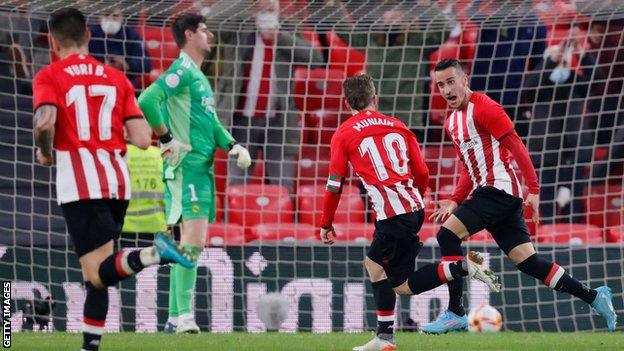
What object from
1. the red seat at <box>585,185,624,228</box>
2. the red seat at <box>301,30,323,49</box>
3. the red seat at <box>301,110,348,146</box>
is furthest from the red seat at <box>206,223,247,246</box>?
the red seat at <box>585,185,624,228</box>

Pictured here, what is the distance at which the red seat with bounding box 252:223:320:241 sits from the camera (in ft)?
36.1

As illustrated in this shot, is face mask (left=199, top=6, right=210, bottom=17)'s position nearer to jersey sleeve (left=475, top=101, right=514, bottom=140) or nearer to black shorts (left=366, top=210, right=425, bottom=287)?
jersey sleeve (left=475, top=101, right=514, bottom=140)

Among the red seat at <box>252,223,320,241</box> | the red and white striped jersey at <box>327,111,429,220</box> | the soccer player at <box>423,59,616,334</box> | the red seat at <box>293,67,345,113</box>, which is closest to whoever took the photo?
the red and white striped jersey at <box>327,111,429,220</box>

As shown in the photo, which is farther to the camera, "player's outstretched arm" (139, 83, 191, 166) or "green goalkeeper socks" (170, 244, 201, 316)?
"green goalkeeper socks" (170, 244, 201, 316)

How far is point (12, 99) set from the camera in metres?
11.3

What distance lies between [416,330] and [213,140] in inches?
106

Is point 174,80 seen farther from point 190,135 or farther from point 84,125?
point 84,125

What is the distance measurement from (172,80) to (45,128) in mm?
2269

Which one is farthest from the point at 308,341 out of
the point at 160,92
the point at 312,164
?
the point at 312,164

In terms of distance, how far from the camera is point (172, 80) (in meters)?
8.32

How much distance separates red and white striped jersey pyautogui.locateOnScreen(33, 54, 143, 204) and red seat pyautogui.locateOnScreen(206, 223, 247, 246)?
4488mm

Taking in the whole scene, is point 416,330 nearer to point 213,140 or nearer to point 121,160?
point 213,140

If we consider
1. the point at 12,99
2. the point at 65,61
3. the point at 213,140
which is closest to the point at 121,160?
the point at 65,61

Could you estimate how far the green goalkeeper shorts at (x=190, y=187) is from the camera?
834cm
